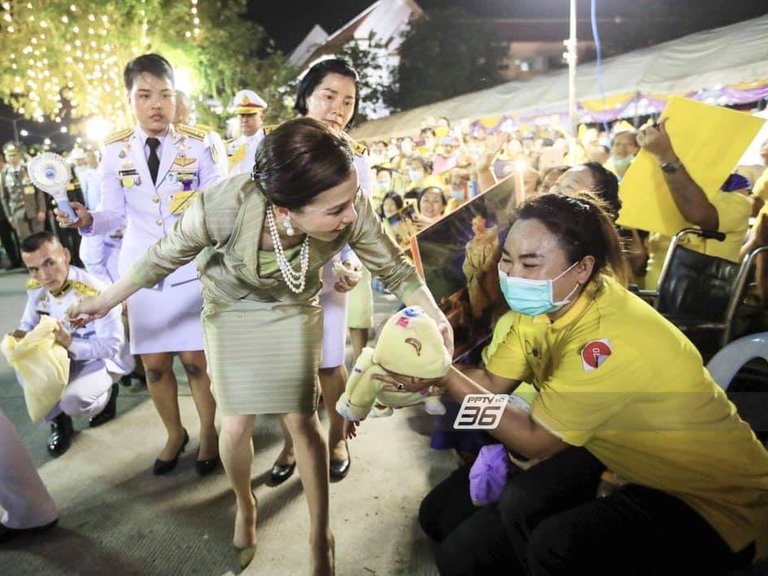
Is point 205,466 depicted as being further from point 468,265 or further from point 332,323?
point 468,265

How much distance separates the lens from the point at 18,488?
89.1 inches

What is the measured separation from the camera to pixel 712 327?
9.16 feet

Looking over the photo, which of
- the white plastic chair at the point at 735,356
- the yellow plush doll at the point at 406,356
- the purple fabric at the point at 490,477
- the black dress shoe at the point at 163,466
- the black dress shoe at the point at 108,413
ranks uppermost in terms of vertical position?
the yellow plush doll at the point at 406,356

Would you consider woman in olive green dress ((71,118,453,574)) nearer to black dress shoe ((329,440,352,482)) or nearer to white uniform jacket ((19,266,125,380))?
black dress shoe ((329,440,352,482))

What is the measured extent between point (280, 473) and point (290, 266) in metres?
1.27

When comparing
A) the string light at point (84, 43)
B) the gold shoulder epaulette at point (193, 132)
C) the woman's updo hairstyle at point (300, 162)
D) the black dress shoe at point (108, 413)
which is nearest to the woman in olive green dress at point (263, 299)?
the woman's updo hairstyle at point (300, 162)

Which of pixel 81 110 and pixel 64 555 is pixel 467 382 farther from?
pixel 81 110

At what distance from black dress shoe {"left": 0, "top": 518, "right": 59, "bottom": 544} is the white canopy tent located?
961cm

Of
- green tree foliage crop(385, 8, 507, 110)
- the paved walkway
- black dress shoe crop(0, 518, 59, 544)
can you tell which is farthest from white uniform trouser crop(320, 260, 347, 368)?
green tree foliage crop(385, 8, 507, 110)

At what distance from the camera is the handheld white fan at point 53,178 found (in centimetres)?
252

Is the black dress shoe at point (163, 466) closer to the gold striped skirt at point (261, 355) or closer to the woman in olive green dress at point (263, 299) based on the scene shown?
the woman in olive green dress at point (263, 299)

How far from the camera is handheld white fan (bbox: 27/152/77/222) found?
2.52 metres

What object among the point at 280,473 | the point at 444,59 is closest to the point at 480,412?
the point at 280,473

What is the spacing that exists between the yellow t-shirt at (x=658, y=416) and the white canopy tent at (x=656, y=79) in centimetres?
840
